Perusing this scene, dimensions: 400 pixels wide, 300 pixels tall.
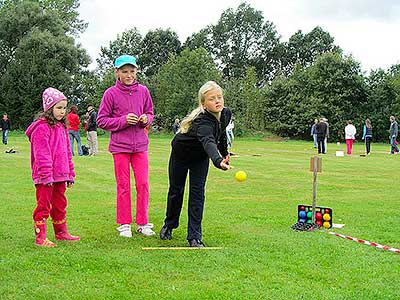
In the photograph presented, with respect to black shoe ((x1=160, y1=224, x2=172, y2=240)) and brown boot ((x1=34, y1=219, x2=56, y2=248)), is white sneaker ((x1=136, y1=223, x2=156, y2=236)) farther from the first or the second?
brown boot ((x1=34, y1=219, x2=56, y2=248))

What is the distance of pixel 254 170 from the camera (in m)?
17.3

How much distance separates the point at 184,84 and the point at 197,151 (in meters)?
50.3

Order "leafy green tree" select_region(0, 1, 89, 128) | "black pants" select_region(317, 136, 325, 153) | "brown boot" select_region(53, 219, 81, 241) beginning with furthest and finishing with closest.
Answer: "leafy green tree" select_region(0, 1, 89, 128), "black pants" select_region(317, 136, 325, 153), "brown boot" select_region(53, 219, 81, 241)

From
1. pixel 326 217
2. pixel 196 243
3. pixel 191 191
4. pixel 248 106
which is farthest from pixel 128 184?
pixel 248 106

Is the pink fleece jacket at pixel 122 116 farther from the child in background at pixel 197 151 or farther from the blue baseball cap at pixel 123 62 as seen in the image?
the child in background at pixel 197 151

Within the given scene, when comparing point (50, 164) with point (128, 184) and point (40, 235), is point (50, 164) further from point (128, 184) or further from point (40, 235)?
point (128, 184)

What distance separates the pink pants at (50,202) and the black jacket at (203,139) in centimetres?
144

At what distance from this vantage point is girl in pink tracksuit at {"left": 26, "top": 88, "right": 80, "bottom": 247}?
6.50 metres

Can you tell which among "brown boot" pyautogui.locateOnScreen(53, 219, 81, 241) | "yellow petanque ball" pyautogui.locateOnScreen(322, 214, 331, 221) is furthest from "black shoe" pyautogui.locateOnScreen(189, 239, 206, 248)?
"yellow petanque ball" pyautogui.locateOnScreen(322, 214, 331, 221)

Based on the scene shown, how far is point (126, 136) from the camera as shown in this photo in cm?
721

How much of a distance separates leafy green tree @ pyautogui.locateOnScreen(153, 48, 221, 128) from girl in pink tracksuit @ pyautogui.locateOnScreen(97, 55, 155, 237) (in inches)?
1889

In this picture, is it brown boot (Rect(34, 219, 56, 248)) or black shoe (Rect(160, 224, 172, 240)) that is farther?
black shoe (Rect(160, 224, 172, 240))

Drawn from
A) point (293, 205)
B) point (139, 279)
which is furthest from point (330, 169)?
point (139, 279)

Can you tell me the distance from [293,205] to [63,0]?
219ft
